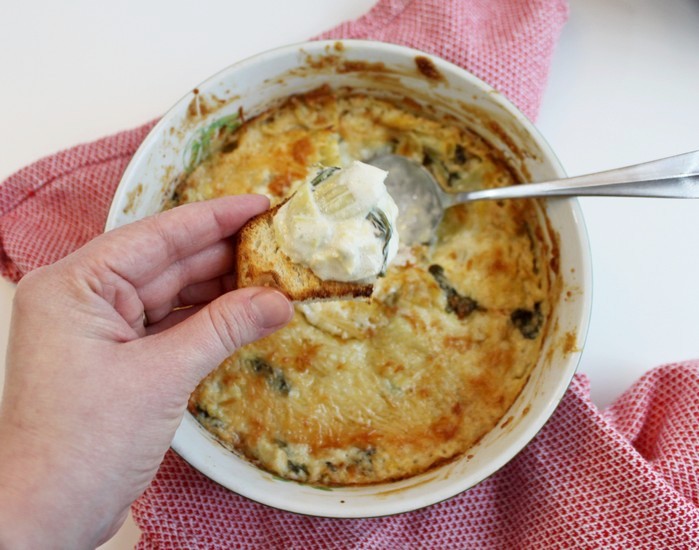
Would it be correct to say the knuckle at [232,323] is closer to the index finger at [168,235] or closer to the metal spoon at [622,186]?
the index finger at [168,235]

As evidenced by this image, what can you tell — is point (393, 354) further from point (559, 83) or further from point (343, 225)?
point (559, 83)

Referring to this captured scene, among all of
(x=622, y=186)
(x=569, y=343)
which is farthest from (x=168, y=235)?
(x=622, y=186)

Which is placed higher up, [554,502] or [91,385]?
[91,385]

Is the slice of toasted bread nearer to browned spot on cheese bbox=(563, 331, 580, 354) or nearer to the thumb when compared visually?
the thumb

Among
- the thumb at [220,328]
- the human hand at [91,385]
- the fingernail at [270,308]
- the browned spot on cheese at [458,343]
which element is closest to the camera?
the human hand at [91,385]

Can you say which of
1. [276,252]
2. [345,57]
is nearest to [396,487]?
[276,252]

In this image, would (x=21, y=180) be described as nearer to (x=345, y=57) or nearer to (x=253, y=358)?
(x=253, y=358)

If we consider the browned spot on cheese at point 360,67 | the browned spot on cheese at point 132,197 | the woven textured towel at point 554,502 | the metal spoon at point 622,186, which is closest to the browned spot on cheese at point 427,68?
the browned spot on cheese at point 360,67
